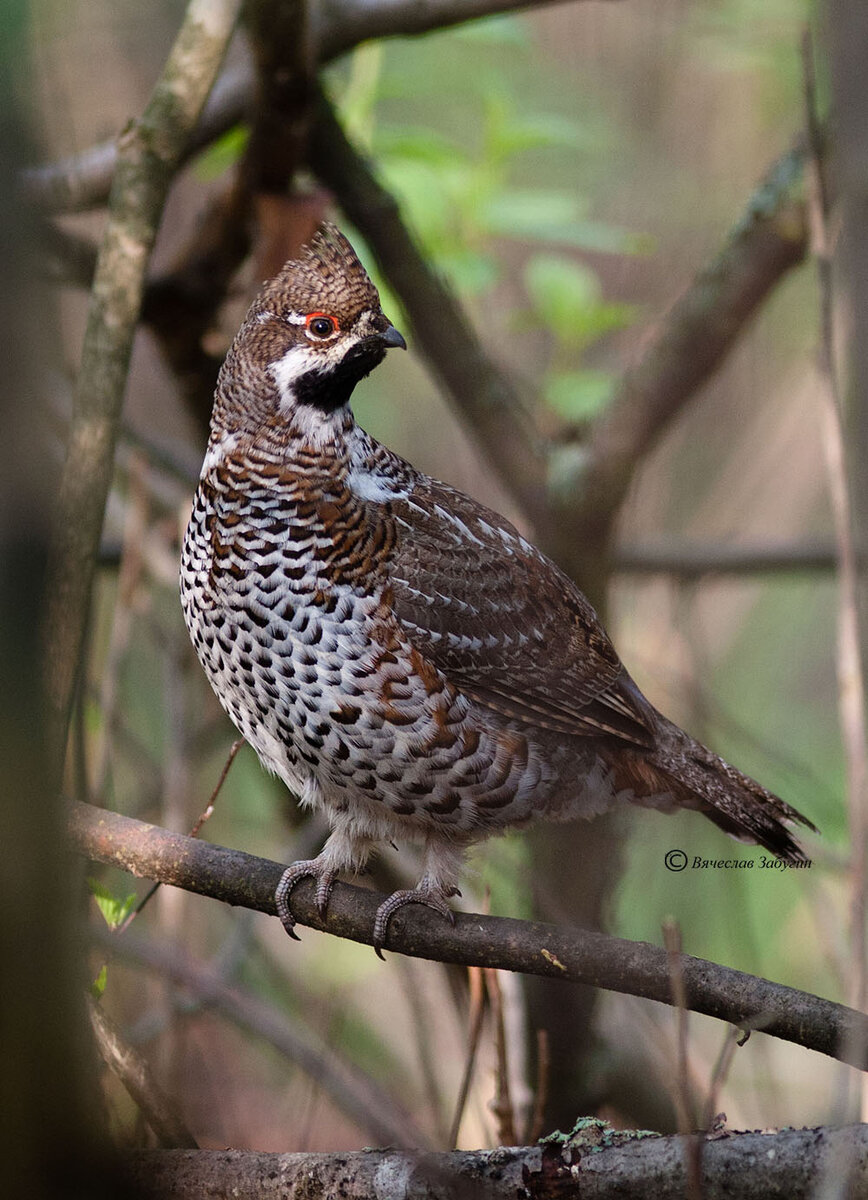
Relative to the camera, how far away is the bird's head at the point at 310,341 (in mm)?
2803

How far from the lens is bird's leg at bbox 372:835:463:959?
281cm

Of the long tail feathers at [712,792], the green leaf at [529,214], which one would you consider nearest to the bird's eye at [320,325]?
the long tail feathers at [712,792]

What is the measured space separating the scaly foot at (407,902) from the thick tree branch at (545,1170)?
1.79 ft

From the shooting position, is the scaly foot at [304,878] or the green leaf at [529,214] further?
the green leaf at [529,214]

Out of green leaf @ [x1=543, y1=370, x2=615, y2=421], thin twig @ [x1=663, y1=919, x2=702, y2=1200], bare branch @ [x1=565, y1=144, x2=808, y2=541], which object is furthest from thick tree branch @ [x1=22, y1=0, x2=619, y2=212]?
thin twig @ [x1=663, y1=919, x2=702, y2=1200]

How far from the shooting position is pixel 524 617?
3.22 m

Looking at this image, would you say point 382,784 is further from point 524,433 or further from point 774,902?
point 774,902

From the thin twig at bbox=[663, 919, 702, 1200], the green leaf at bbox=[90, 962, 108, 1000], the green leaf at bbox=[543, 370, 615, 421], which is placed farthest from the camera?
the green leaf at bbox=[543, 370, 615, 421]

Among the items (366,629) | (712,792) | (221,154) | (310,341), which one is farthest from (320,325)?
(221,154)

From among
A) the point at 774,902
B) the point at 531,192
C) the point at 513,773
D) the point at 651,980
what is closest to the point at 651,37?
the point at 531,192

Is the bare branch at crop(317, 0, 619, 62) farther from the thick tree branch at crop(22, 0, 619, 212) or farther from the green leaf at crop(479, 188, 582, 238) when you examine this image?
the green leaf at crop(479, 188, 582, 238)

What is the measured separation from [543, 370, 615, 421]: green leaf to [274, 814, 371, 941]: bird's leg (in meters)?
1.98

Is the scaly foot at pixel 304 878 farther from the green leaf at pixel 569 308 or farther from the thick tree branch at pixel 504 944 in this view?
the green leaf at pixel 569 308

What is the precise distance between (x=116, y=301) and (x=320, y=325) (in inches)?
18.8
